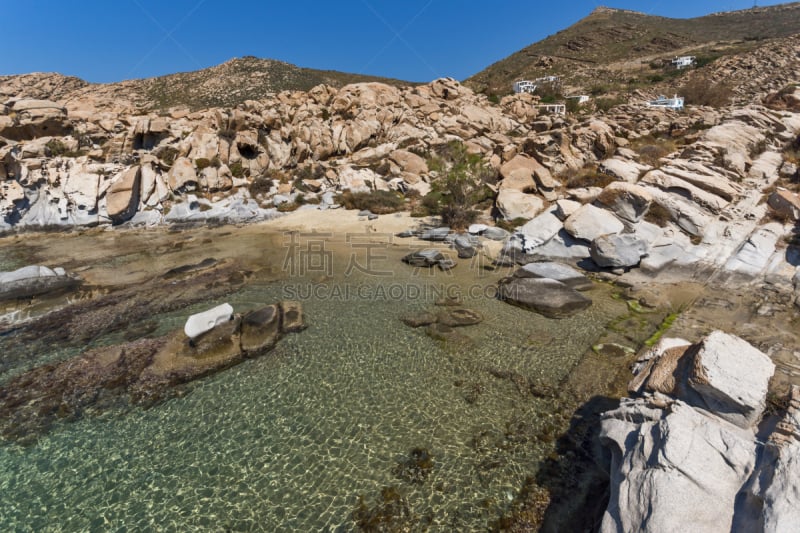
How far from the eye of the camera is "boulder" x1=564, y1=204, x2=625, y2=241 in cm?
1395

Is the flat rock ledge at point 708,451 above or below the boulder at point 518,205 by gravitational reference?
below

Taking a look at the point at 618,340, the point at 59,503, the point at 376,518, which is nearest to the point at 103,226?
the point at 59,503

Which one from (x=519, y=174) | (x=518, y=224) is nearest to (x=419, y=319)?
(x=518, y=224)

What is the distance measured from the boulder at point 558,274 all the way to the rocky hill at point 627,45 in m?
54.3

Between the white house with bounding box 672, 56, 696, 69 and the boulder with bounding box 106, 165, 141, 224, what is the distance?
77471 millimetres

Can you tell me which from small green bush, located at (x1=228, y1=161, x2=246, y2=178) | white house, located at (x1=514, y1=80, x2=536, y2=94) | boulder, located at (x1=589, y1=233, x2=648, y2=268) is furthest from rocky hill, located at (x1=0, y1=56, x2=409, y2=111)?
boulder, located at (x1=589, y1=233, x2=648, y2=268)

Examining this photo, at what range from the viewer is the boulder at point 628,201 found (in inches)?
544

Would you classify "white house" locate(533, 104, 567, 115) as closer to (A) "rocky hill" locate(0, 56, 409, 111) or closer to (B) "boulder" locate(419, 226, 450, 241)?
(B) "boulder" locate(419, 226, 450, 241)

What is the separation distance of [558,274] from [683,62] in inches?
2787

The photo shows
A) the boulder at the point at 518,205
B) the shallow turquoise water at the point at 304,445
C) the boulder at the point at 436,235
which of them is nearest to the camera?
the shallow turquoise water at the point at 304,445

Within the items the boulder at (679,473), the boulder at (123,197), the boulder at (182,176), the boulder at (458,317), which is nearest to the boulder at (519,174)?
the boulder at (458,317)

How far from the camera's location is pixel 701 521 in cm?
321

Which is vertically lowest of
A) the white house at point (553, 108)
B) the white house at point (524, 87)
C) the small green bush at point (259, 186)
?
the small green bush at point (259, 186)

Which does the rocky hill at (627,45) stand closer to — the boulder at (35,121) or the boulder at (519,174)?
the boulder at (519,174)
